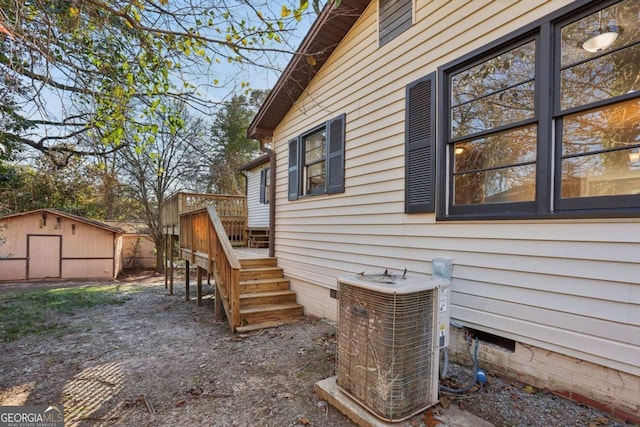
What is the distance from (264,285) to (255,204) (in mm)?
5993

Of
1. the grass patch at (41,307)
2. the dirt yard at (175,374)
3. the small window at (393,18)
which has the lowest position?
the grass patch at (41,307)

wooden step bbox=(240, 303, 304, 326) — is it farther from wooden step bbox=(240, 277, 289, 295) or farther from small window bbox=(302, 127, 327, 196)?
small window bbox=(302, 127, 327, 196)

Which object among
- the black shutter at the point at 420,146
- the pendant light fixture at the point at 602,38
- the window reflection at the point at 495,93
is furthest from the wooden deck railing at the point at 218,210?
the pendant light fixture at the point at 602,38

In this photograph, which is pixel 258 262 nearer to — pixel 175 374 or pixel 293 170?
pixel 293 170

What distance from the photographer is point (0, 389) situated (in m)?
3.18

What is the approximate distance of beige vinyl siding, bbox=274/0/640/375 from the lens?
2.23m

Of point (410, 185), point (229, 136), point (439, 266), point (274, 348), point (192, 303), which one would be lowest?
point (192, 303)

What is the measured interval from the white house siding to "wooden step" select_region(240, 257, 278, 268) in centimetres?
378

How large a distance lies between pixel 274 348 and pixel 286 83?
4.71 metres

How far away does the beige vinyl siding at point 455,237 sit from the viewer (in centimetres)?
223

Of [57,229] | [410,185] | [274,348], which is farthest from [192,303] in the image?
[57,229]

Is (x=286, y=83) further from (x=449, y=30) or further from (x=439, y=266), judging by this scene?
(x=439, y=266)

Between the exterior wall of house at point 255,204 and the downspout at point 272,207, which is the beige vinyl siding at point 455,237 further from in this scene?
the exterior wall of house at point 255,204

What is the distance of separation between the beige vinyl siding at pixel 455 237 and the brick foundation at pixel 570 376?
99 millimetres
